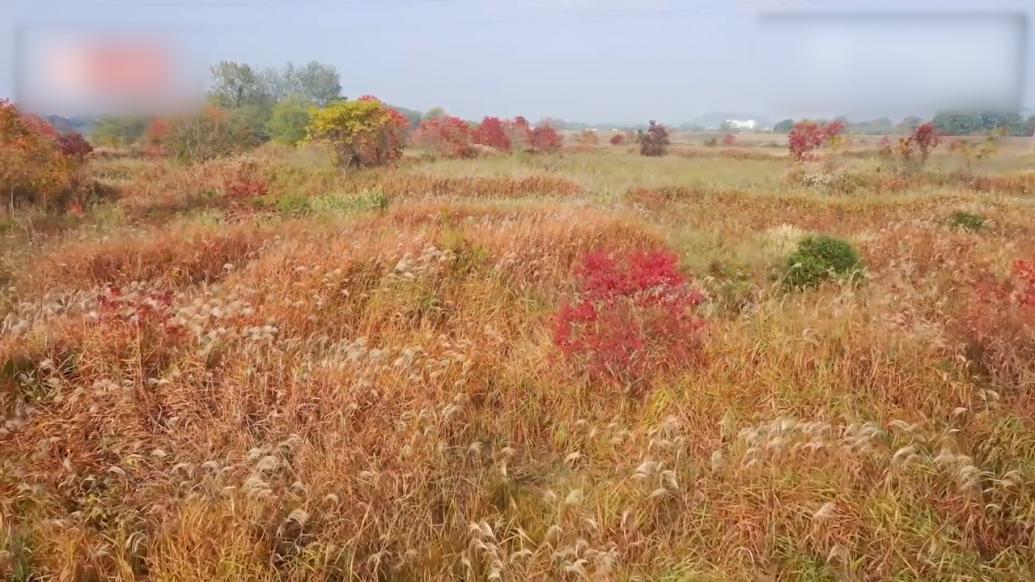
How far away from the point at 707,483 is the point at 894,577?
798 mm

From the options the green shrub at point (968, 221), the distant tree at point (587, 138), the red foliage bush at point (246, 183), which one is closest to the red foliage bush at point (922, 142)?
the green shrub at point (968, 221)

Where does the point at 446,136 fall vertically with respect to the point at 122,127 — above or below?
above

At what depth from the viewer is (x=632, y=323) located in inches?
170

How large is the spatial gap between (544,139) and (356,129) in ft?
28.9

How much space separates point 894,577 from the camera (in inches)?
100

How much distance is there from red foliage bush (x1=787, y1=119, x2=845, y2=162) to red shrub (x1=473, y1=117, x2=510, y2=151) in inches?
368

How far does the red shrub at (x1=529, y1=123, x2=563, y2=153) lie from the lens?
2300 cm

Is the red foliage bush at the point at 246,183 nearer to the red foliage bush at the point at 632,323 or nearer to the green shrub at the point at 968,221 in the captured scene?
the red foliage bush at the point at 632,323

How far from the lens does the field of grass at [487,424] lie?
269 centimetres

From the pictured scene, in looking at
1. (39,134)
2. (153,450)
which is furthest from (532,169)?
(153,450)

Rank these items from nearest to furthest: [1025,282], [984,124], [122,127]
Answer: [1025,282] < [122,127] < [984,124]

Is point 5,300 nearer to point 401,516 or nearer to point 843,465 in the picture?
point 401,516

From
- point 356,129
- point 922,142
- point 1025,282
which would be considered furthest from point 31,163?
point 922,142

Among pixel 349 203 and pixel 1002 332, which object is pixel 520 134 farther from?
pixel 1002 332
